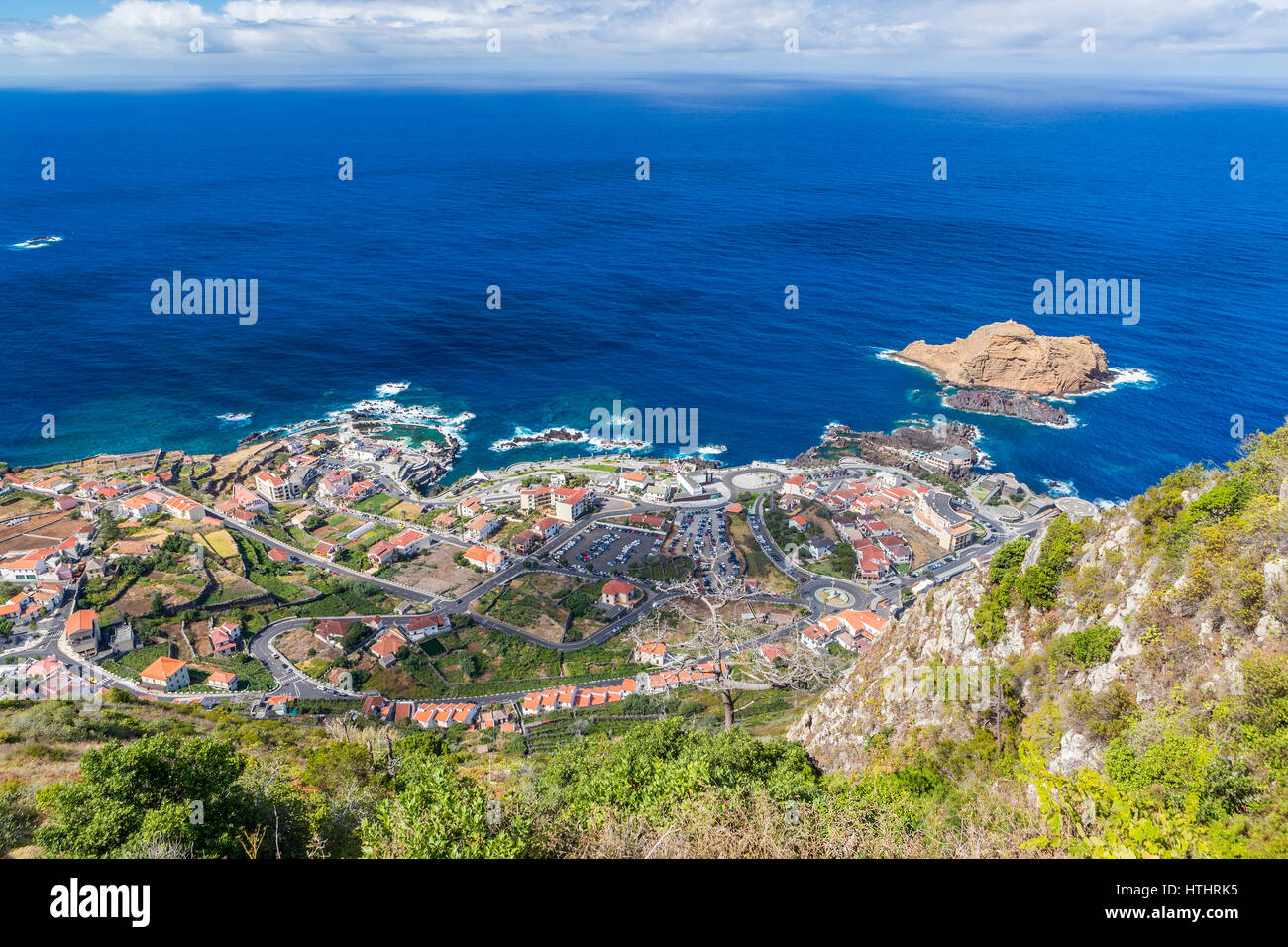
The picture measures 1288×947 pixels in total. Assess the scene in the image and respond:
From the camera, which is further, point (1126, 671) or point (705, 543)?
point (705, 543)

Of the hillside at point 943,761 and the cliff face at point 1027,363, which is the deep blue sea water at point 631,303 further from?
the hillside at point 943,761

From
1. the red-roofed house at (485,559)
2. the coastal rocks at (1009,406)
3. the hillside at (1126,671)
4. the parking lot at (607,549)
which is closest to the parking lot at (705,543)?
the parking lot at (607,549)

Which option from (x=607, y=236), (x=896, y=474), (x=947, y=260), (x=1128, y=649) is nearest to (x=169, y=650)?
(x=1128, y=649)

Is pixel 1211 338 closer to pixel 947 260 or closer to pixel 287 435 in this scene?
pixel 947 260

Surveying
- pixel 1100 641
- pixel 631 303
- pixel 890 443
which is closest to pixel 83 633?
pixel 1100 641

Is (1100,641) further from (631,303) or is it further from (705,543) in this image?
(631,303)

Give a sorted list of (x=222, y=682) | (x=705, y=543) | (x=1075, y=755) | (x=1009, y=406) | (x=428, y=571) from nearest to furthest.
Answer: (x=1075, y=755)
(x=222, y=682)
(x=428, y=571)
(x=705, y=543)
(x=1009, y=406)

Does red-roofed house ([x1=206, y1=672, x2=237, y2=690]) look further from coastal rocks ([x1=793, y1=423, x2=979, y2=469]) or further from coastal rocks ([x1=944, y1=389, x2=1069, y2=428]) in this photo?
coastal rocks ([x1=944, y1=389, x2=1069, y2=428])

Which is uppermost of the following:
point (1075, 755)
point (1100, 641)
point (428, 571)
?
point (1100, 641)
